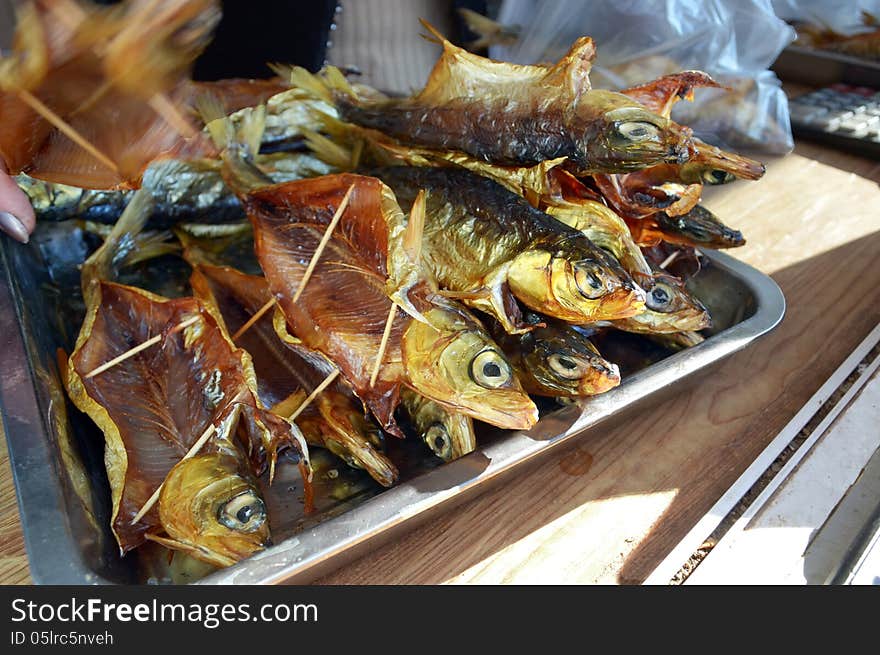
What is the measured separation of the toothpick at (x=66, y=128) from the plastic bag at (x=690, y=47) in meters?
1.64

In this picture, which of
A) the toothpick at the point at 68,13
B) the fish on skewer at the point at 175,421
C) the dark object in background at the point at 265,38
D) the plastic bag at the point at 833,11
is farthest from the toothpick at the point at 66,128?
the plastic bag at the point at 833,11

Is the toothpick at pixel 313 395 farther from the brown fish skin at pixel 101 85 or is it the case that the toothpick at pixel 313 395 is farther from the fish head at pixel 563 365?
the brown fish skin at pixel 101 85

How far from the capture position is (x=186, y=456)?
1.16m

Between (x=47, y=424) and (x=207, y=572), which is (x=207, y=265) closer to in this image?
(x=47, y=424)

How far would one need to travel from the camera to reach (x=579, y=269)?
1147 mm

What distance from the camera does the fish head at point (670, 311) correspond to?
1.41 meters

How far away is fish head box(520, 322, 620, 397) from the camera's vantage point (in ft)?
4.00

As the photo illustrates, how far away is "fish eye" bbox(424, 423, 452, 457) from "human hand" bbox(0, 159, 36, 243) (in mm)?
874

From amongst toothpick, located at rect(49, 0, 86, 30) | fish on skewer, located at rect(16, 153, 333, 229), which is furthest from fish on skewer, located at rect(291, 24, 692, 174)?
toothpick, located at rect(49, 0, 86, 30)

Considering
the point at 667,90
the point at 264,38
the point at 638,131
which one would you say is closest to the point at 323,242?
the point at 638,131

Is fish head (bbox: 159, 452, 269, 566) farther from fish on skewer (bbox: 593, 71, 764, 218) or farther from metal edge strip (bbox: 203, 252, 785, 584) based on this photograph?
fish on skewer (bbox: 593, 71, 764, 218)

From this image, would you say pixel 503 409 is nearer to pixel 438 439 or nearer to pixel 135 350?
pixel 438 439

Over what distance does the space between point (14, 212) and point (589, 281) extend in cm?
107
